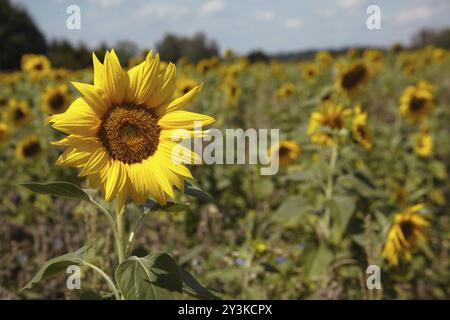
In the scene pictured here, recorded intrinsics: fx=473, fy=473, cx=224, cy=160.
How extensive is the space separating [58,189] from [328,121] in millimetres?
2184

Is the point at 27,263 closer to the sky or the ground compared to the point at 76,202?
closer to the ground

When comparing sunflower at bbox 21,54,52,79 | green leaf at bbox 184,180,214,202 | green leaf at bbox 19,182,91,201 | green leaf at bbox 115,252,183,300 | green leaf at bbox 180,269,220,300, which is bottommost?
green leaf at bbox 180,269,220,300

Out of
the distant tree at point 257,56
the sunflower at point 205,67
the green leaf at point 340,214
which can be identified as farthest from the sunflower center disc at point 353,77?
the distant tree at point 257,56

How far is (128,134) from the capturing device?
4.80 ft

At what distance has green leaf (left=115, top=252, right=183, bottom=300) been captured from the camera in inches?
53.2

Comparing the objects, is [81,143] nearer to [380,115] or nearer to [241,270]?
[241,270]

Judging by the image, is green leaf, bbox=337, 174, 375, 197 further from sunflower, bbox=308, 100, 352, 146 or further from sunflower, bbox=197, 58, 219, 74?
sunflower, bbox=197, 58, 219, 74

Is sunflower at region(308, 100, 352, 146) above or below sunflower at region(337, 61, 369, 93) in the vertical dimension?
below

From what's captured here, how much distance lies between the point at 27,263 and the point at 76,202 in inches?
32.4

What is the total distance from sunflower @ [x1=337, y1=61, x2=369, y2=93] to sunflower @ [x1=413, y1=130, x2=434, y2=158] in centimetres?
91

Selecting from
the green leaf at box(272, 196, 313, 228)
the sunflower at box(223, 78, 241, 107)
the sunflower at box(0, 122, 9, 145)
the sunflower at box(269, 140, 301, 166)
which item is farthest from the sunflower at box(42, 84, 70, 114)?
the green leaf at box(272, 196, 313, 228)
